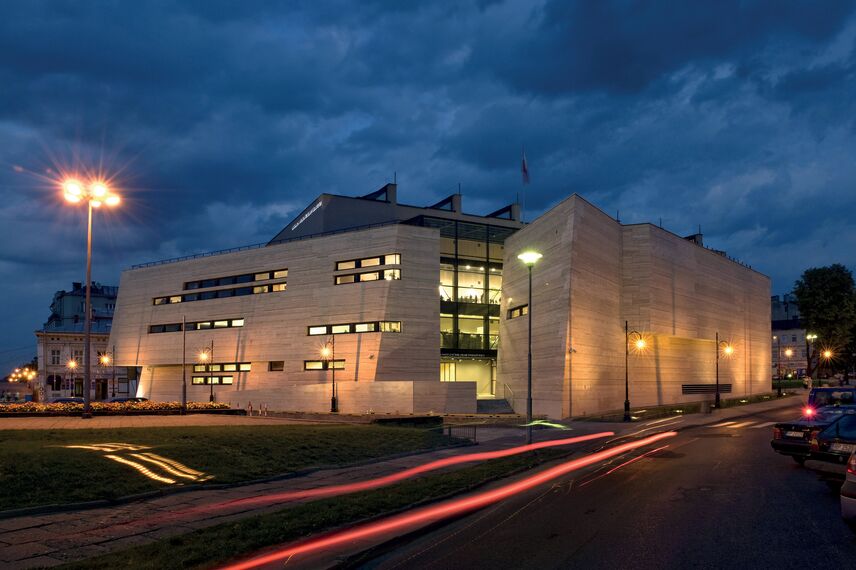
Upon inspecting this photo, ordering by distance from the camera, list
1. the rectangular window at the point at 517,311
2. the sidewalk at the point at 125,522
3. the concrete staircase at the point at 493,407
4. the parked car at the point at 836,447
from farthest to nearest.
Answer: the rectangular window at the point at 517,311 < the concrete staircase at the point at 493,407 < the parked car at the point at 836,447 < the sidewalk at the point at 125,522

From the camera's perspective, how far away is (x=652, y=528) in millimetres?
10859

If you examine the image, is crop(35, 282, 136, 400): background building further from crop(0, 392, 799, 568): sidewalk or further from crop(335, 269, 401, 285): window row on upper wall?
crop(0, 392, 799, 568): sidewalk

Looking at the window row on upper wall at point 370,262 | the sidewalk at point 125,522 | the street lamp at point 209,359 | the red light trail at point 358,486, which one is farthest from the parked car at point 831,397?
the street lamp at point 209,359

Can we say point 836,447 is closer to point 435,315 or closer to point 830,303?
point 435,315

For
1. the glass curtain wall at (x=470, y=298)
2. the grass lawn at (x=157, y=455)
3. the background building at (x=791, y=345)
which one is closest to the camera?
the grass lawn at (x=157, y=455)

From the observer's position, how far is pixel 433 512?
1260 centimetres

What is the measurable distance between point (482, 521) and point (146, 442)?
37.8 ft

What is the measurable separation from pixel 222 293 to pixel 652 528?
58.5 m

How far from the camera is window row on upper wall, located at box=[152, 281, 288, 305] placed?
60094mm

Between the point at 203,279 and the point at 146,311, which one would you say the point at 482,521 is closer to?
the point at 203,279

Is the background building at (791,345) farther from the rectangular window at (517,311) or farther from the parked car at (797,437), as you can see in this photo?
the parked car at (797,437)

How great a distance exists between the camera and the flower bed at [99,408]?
30581 mm

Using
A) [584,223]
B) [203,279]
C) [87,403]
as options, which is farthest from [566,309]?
[203,279]

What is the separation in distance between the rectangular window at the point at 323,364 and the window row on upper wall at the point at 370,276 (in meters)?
7.23
